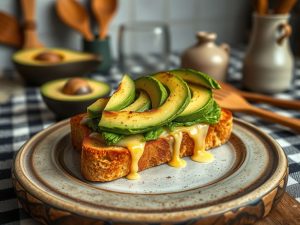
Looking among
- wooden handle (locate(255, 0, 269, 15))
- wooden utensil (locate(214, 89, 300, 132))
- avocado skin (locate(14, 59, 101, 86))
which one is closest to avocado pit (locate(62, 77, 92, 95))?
avocado skin (locate(14, 59, 101, 86))

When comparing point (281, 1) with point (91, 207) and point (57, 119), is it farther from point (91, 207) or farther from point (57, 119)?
point (91, 207)

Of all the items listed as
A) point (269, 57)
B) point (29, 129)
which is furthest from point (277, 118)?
point (29, 129)

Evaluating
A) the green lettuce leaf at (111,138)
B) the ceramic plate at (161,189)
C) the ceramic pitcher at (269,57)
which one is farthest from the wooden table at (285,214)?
the ceramic pitcher at (269,57)

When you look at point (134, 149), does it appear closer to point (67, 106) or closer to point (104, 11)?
point (67, 106)

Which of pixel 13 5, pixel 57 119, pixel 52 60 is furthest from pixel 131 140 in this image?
pixel 13 5

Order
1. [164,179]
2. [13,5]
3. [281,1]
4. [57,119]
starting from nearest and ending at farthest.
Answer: [164,179], [57,119], [281,1], [13,5]

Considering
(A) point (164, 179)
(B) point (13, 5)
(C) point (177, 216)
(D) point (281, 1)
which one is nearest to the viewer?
(C) point (177, 216)

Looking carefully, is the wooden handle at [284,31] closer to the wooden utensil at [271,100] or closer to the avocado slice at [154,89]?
the wooden utensil at [271,100]
